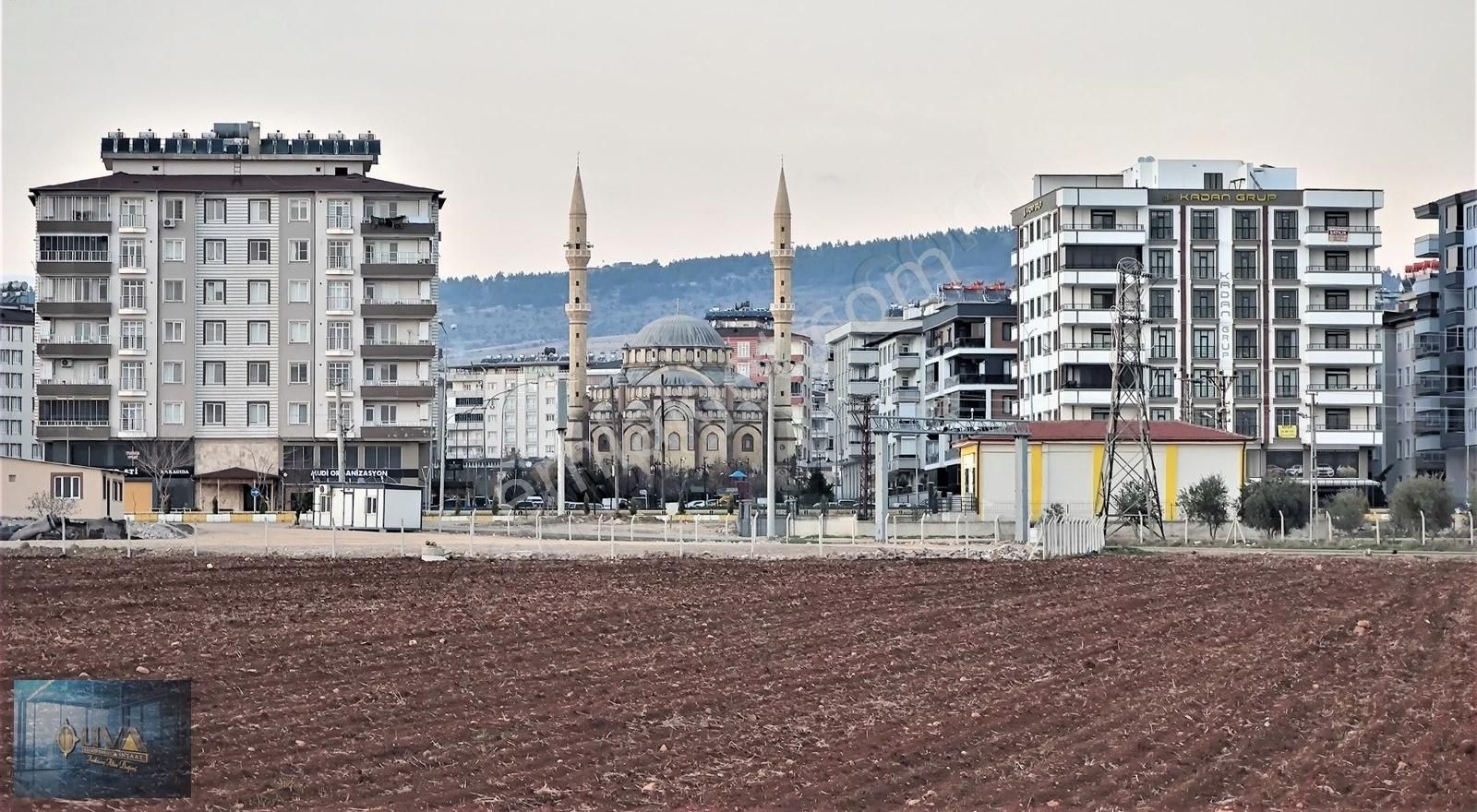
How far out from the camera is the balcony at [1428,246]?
374ft

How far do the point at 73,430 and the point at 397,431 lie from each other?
52.1 ft

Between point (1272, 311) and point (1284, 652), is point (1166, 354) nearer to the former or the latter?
point (1272, 311)

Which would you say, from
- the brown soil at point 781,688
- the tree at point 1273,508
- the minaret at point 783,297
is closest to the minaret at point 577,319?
the minaret at point 783,297

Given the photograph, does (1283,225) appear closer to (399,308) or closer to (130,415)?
(399,308)

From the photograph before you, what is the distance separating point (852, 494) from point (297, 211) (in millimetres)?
66451

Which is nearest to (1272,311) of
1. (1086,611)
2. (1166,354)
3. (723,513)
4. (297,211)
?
(1166,354)

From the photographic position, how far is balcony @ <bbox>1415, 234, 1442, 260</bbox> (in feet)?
374

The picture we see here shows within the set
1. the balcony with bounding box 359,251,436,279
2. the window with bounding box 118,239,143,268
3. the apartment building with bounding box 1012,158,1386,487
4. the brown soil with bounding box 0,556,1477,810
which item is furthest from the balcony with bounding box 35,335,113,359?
the brown soil with bounding box 0,556,1477,810

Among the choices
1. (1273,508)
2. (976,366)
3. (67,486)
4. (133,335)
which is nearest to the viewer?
(67,486)

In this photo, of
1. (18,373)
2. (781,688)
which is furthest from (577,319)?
(781,688)

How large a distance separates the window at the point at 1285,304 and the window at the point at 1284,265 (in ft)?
3.02

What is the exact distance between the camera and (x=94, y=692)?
17953 mm

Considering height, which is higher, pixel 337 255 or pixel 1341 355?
pixel 337 255

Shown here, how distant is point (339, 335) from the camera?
104938 mm
